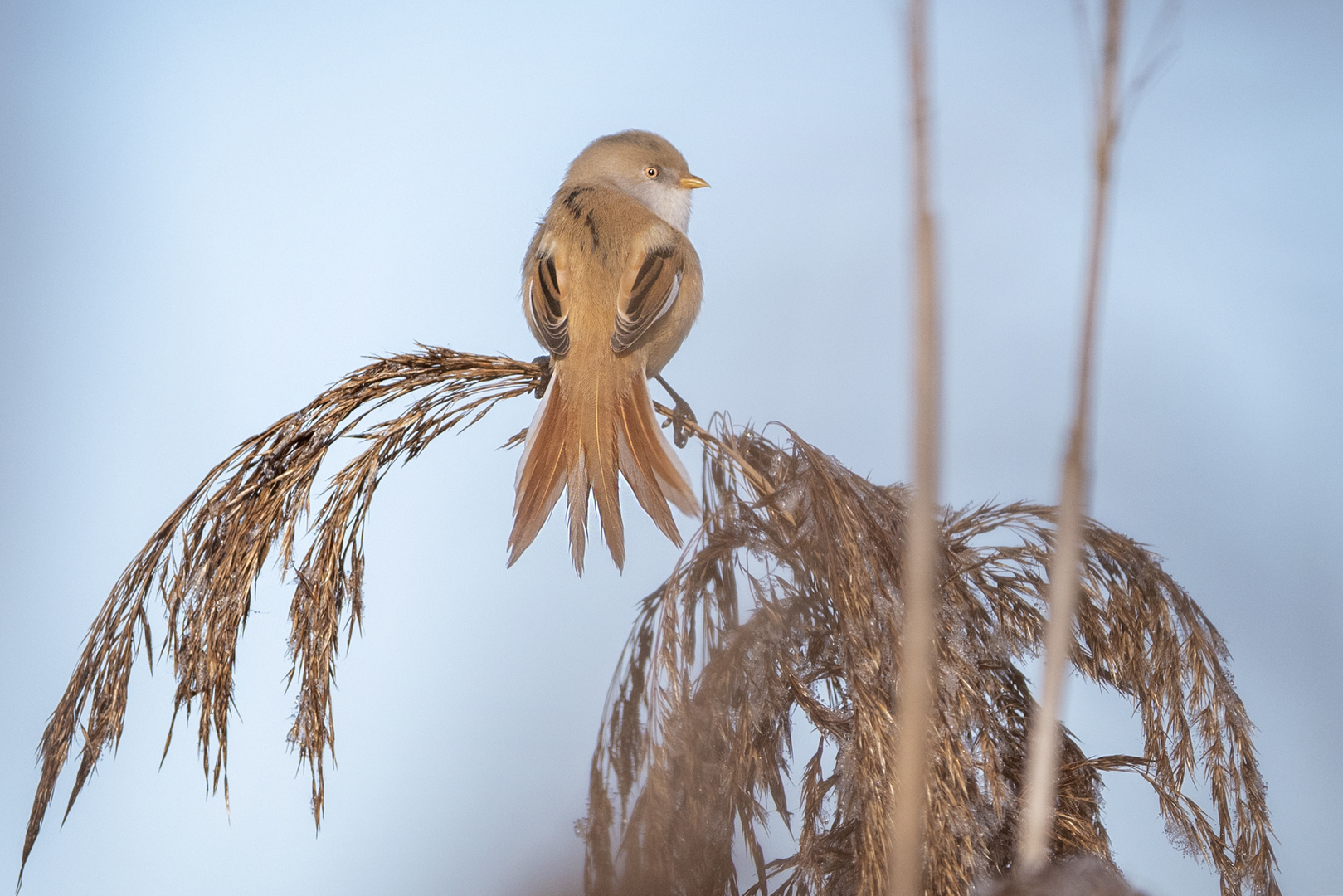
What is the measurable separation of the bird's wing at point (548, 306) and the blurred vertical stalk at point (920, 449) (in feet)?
3.35

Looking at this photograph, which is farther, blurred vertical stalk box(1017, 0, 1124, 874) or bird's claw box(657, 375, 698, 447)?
bird's claw box(657, 375, 698, 447)

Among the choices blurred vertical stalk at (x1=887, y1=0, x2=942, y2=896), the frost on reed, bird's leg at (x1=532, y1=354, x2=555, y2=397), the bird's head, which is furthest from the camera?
the bird's head

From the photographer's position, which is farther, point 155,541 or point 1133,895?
point 155,541

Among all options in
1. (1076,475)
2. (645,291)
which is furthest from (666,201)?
(1076,475)

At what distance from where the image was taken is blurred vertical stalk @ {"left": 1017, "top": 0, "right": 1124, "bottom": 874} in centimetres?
36

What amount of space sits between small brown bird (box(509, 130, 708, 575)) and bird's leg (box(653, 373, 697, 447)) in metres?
0.05

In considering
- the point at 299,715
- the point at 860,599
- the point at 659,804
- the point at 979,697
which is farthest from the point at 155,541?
the point at 979,697

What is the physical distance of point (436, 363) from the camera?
3.77ft

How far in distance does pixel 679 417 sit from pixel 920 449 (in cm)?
98

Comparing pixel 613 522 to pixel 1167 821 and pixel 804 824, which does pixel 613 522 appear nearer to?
pixel 804 824

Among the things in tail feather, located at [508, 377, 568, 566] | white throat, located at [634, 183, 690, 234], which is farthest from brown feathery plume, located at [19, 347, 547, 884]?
white throat, located at [634, 183, 690, 234]

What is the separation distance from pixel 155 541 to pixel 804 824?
2.50 ft

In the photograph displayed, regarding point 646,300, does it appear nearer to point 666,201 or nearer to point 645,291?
point 645,291

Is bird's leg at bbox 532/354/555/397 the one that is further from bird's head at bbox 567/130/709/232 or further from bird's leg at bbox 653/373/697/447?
bird's head at bbox 567/130/709/232
